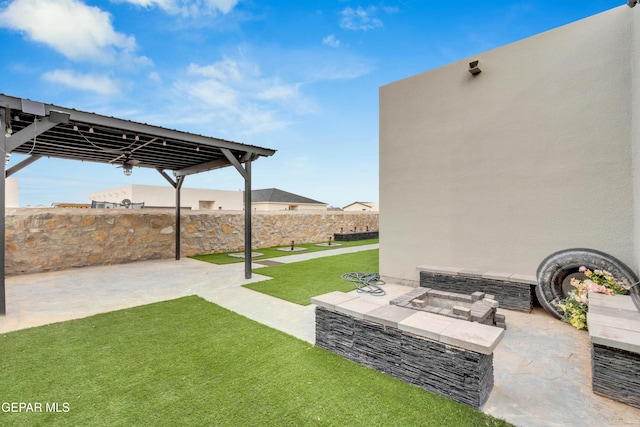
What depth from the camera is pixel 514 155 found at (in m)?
4.92

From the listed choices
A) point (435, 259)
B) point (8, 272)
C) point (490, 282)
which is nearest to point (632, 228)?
point (490, 282)

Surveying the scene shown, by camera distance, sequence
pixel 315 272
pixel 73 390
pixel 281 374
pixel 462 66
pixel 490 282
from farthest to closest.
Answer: pixel 315 272, pixel 462 66, pixel 490 282, pixel 281 374, pixel 73 390

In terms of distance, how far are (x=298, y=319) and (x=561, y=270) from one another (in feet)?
12.8

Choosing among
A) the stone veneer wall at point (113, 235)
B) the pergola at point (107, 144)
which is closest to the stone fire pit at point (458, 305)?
the pergola at point (107, 144)

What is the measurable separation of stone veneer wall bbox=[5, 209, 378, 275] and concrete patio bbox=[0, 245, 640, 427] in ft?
1.87

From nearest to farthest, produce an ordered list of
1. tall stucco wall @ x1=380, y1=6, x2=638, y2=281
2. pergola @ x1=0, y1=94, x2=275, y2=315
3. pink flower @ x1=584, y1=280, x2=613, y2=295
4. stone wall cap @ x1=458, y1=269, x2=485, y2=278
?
pink flower @ x1=584, y1=280, x2=613, y2=295
tall stucco wall @ x1=380, y1=6, x2=638, y2=281
pergola @ x1=0, y1=94, x2=275, y2=315
stone wall cap @ x1=458, y1=269, x2=485, y2=278

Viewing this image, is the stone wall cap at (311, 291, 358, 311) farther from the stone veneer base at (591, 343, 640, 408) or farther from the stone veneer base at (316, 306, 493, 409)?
the stone veneer base at (591, 343, 640, 408)

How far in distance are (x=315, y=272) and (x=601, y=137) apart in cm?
603

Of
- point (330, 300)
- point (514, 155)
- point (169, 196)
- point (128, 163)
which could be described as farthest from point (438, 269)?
point (169, 196)

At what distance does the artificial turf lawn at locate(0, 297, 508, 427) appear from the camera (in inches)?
80.5

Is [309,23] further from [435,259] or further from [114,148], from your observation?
[435,259]

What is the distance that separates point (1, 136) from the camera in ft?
13.5

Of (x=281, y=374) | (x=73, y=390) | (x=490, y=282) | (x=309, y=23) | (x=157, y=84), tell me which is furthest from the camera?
(x=157, y=84)

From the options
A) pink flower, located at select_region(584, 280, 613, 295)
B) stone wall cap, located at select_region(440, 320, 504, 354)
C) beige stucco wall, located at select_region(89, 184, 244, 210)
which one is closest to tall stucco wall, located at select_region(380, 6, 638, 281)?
pink flower, located at select_region(584, 280, 613, 295)
